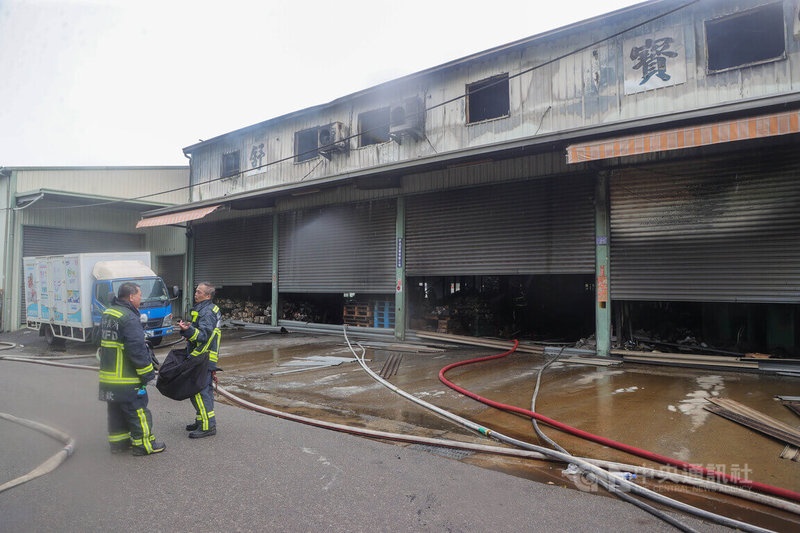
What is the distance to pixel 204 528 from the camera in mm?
3047

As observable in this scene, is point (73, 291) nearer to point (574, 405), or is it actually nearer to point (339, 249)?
point (339, 249)

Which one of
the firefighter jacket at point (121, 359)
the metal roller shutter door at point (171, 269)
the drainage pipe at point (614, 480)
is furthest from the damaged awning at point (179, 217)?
the drainage pipe at point (614, 480)

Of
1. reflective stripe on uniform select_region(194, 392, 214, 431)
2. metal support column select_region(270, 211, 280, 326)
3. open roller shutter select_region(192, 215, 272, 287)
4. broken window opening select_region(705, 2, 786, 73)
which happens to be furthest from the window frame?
reflective stripe on uniform select_region(194, 392, 214, 431)

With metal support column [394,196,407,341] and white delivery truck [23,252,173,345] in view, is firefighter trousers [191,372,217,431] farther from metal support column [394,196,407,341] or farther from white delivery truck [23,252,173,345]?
white delivery truck [23,252,173,345]

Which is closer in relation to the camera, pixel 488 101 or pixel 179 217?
pixel 488 101

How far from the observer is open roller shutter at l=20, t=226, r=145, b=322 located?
1872 cm

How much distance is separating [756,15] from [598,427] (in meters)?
8.82

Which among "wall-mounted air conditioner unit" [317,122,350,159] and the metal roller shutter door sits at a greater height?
"wall-mounted air conditioner unit" [317,122,350,159]

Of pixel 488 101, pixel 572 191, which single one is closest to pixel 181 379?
pixel 572 191

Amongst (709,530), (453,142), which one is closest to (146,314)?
(453,142)

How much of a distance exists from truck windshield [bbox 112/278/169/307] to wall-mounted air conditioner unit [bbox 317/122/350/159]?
6.41m

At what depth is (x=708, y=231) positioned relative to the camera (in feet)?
28.2

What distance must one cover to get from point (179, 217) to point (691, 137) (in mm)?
15040

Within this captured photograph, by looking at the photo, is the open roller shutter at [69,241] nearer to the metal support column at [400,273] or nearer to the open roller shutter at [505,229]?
the metal support column at [400,273]
